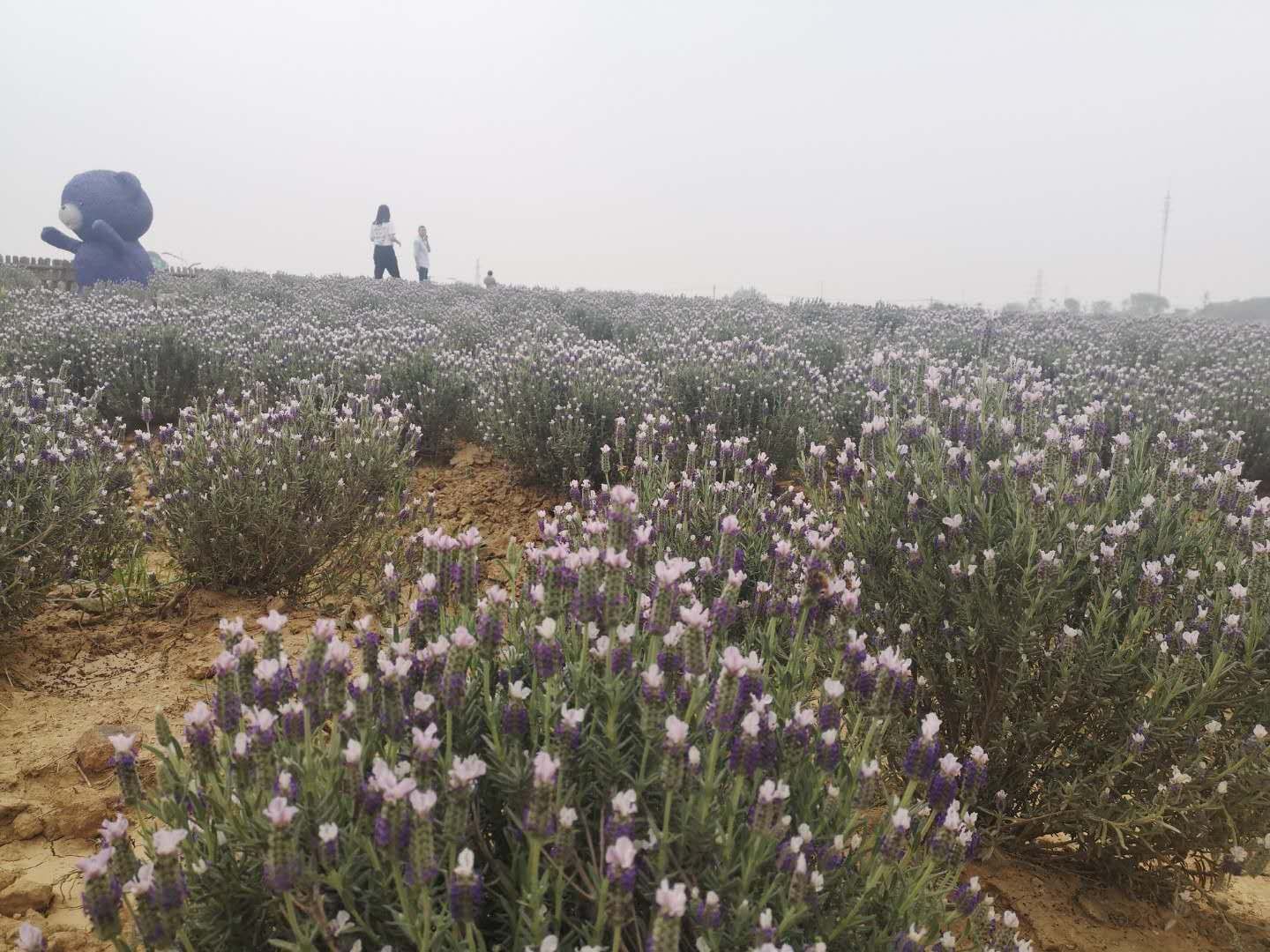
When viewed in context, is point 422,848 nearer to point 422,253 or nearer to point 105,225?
point 105,225

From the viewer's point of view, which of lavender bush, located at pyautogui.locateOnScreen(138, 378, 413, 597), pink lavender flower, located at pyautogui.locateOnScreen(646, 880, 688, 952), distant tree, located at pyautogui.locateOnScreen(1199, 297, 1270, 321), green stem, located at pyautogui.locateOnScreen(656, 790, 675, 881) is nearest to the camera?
pink lavender flower, located at pyautogui.locateOnScreen(646, 880, 688, 952)

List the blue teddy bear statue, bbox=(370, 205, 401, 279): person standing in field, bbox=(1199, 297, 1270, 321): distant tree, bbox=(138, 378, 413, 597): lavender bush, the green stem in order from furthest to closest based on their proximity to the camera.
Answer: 1. bbox=(1199, 297, 1270, 321): distant tree
2. bbox=(370, 205, 401, 279): person standing in field
3. the blue teddy bear statue
4. bbox=(138, 378, 413, 597): lavender bush
5. the green stem

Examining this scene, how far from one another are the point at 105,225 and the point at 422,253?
8.69 meters

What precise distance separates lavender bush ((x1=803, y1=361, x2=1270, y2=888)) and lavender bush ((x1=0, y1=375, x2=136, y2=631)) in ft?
11.1

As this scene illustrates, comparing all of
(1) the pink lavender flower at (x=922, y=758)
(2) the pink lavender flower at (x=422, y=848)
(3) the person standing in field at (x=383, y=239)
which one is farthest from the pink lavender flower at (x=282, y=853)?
(3) the person standing in field at (x=383, y=239)

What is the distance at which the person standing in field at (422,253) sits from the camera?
2309 cm

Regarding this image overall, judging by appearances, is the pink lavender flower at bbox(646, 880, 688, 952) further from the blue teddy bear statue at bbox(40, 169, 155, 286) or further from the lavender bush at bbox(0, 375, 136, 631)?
the blue teddy bear statue at bbox(40, 169, 155, 286)

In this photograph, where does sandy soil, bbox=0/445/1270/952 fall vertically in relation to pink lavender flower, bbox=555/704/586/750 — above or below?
below

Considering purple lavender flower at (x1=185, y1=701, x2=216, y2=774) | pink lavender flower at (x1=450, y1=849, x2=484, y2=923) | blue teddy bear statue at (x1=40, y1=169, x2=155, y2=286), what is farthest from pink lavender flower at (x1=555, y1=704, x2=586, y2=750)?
blue teddy bear statue at (x1=40, y1=169, x2=155, y2=286)

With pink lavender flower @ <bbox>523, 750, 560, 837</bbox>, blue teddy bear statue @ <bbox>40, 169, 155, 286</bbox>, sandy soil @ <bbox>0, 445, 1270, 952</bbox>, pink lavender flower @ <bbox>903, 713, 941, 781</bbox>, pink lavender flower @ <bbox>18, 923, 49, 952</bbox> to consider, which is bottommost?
sandy soil @ <bbox>0, 445, 1270, 952</bbox>

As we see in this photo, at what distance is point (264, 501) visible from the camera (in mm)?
4070

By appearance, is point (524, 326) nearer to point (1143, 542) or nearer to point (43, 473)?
point (43, 473)

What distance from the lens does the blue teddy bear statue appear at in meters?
16.0

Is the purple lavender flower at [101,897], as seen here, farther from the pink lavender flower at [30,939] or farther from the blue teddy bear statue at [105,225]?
the blue teddy bear statue at [105,225]
